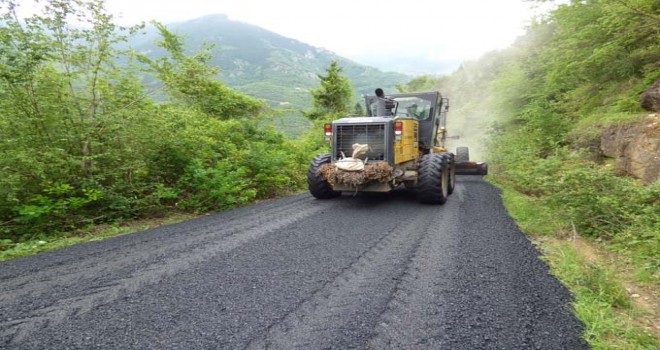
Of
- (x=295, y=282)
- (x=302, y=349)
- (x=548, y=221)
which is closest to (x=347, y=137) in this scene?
(x=548, y=221)

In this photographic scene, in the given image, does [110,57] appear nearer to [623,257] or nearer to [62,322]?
[62,322]

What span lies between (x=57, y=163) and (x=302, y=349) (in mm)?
4696

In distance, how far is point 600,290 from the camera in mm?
2600

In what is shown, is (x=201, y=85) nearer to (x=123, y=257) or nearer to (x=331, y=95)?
(x=123, y=257)

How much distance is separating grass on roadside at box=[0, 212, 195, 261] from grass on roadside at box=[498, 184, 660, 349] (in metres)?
5.35

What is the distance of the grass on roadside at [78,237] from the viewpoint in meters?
3.91

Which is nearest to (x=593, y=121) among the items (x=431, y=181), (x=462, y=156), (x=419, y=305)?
(x=431, y=181)

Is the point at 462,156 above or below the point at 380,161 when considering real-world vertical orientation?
below

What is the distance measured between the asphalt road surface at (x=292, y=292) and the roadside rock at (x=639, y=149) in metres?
2.06

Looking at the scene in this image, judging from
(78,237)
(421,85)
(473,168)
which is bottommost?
(78,237)

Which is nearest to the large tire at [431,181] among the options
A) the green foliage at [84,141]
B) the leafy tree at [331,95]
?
the green foliage at [84,141]

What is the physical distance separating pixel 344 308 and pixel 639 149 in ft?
16.6

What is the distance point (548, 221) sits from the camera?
4.58m

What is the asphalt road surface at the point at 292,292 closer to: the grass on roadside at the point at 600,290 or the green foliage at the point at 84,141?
the grass on roadside at the point at 600,290
